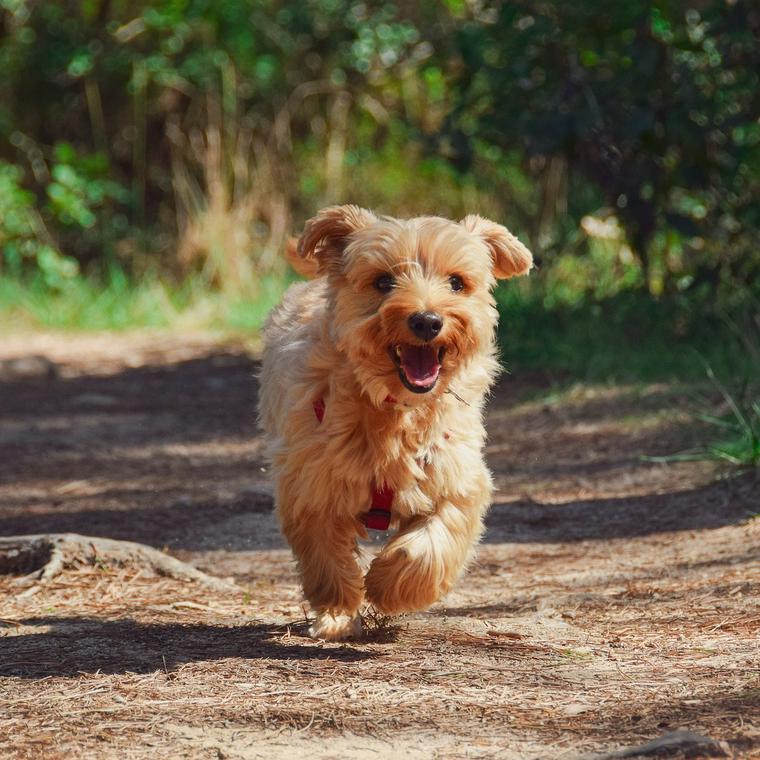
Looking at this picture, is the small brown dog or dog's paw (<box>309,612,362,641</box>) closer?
the small brown dog

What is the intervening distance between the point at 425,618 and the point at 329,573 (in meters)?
0.45

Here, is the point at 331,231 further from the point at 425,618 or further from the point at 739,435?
the point at 739,435

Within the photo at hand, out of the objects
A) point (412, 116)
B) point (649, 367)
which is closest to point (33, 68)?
point (412, 116)

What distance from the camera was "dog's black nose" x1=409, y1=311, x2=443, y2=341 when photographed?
12.8ft

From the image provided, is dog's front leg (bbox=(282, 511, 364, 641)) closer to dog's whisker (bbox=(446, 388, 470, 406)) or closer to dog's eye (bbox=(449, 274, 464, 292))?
dog's whisker (bbox=(446, 388, 470, 406))

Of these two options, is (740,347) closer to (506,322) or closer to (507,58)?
(506,322)

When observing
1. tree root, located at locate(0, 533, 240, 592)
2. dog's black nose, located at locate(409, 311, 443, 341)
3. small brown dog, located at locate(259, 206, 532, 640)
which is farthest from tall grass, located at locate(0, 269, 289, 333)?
dog's black nose, located at locate(409, 311, 443, 341)

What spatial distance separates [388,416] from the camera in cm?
412

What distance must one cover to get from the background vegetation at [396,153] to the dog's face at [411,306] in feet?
12.9

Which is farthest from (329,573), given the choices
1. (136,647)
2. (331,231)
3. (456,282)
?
(331,231)

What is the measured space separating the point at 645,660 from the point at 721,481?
2.38 m

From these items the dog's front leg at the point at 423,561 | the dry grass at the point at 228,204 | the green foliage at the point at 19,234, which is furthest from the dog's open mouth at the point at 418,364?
the green foliage at the point at 19,234

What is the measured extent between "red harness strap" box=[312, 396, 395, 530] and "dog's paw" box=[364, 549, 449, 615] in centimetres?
14

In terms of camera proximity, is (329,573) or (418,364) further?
(329,573)
